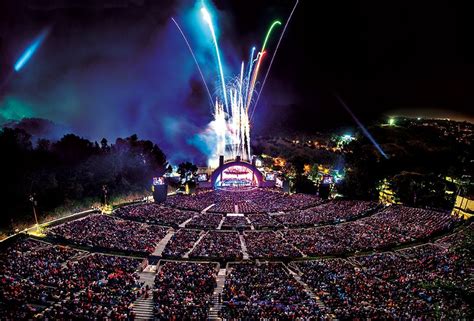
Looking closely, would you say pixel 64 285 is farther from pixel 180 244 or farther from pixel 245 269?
pixel 245 269

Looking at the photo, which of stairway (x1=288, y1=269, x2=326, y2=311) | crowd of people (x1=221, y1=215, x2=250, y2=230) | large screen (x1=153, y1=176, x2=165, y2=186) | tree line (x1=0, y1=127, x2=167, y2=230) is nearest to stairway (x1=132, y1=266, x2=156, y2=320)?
stairway (x1=288, y1=269, x2=326, y2=311)

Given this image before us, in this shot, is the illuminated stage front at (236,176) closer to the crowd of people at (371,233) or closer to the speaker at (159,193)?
the speaker at (159,193)


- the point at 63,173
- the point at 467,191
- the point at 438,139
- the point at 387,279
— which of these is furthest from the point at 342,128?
the point at 387,279

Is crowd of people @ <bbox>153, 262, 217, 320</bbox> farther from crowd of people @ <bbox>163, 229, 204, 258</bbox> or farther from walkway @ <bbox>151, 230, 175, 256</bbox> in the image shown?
walkway @ <bbox>151, 230, 175, 256</bbox>

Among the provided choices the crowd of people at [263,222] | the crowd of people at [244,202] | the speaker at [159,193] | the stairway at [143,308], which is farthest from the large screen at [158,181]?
the stairway at [143,308]

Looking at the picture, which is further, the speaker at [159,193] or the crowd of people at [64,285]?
the speaker at [159,193]

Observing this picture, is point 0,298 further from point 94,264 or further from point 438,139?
point 438,139
